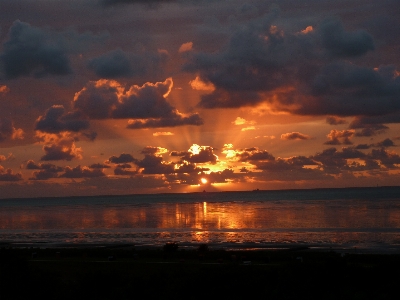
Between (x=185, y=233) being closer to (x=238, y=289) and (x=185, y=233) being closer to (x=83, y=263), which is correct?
(x=83, y=263)

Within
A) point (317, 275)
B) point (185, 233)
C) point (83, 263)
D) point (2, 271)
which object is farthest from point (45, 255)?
point (185, 233)

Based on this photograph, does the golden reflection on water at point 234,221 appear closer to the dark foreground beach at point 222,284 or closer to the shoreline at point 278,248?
the shoreline at point 278,248

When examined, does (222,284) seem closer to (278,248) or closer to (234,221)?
(278,248)

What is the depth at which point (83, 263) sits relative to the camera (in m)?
37.6

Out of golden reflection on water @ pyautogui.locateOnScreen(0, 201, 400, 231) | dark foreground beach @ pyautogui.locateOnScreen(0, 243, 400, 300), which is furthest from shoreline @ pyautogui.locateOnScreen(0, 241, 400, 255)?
dark foreground beach @ pyautogui.locateOnScreen(0, 243, 400, 300)

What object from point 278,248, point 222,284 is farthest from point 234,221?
point 222,284

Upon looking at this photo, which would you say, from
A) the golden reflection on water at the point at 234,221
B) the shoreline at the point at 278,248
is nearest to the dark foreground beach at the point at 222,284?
the shoreline at the point at 278,248

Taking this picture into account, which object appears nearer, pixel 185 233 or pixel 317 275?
pixel 317 275

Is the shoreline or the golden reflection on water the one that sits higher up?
the golden reflection on water

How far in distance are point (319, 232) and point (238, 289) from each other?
55309mm

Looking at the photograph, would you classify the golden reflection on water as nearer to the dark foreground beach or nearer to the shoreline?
the shoreline

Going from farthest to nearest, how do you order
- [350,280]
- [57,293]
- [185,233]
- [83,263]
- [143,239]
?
[185,233] < [143,239] < [83,263] < [350,280] < [57,293]

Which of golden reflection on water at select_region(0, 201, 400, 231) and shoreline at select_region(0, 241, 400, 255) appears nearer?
shoreline at select_region(0, 241, 400, 255)

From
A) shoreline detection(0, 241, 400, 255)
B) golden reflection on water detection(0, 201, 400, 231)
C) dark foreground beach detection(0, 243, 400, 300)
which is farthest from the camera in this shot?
golden reflection on water detection(0, 201, 400, 231)
